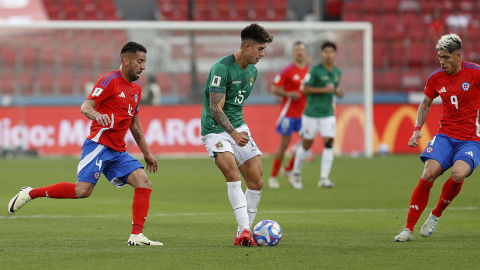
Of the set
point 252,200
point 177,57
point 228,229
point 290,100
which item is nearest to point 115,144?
point 252,200

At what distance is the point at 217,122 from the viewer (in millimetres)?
6289

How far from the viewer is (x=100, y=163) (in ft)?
21.5

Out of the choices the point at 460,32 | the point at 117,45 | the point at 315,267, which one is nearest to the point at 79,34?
the point at 117,45

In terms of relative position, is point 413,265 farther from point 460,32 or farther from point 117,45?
point 460,32

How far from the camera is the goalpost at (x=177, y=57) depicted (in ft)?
69.4

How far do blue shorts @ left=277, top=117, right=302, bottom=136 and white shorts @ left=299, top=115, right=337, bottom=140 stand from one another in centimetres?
44

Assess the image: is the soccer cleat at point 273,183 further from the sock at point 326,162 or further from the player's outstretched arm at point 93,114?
the player's outstretched arm at point 93,114

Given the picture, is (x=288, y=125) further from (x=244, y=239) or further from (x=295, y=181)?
(x=244, y=239)

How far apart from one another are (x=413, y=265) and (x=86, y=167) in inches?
130

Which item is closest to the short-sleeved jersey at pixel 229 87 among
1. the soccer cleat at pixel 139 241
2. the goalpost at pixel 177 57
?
the soccer cleat at pixel 139 241

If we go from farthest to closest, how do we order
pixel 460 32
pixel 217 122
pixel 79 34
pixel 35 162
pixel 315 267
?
1. pixel 460 32
2. pixel 79 34
3. pixel 35 162
4. pixel 217 122
5. pixel 315 267

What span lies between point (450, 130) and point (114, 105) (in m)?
3.42

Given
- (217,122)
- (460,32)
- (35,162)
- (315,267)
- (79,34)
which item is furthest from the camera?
(460,32)

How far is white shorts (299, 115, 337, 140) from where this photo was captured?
12.4 metres
